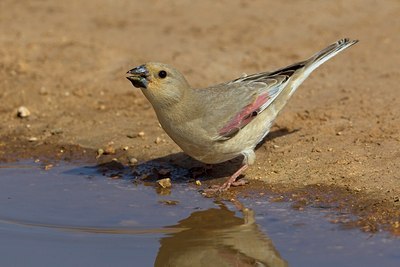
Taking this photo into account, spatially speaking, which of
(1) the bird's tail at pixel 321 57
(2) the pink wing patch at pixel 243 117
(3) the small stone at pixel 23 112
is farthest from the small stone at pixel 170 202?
(3) the small stone at pixel 23 112

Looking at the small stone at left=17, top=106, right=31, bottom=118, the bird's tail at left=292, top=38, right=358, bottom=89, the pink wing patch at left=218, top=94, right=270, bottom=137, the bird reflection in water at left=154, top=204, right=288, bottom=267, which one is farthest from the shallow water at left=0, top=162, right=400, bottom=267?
A: the small stone at left=17, top=106, right=31, bottom=118

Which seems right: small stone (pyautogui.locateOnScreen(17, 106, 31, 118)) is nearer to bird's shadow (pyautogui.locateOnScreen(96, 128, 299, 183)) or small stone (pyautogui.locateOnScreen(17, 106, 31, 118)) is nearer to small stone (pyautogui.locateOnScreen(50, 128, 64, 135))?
small stone (pyautogui.locateOnScreen(50, 128, 64, 135))

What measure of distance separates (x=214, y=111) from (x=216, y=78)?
2.62 metres

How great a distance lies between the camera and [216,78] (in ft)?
35.3

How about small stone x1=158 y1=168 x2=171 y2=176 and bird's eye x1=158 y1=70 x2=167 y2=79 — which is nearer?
bird's eye x1=158 y1=70 x2=167 y2=79

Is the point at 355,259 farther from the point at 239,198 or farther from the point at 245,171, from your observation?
the point at 245,171

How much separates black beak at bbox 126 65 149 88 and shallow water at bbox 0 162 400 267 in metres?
1.04

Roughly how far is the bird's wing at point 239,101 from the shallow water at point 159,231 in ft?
2.15

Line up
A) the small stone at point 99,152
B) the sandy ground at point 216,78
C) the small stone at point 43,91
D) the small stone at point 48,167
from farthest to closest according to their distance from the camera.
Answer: the small stone at point 43,91
the small stone at point 99,152
the small stone at point 48,167
the sandy ground at point 216,78

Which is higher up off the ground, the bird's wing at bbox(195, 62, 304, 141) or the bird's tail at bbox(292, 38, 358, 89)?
the bird's tail at bbox(292, 38, 358, 89)

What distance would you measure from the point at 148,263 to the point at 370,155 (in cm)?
283

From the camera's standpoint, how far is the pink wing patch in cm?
806

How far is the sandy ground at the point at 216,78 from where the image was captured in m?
8.36

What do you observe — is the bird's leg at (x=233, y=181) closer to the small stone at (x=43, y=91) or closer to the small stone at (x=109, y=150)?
the small stone at (x=109, y=150)
